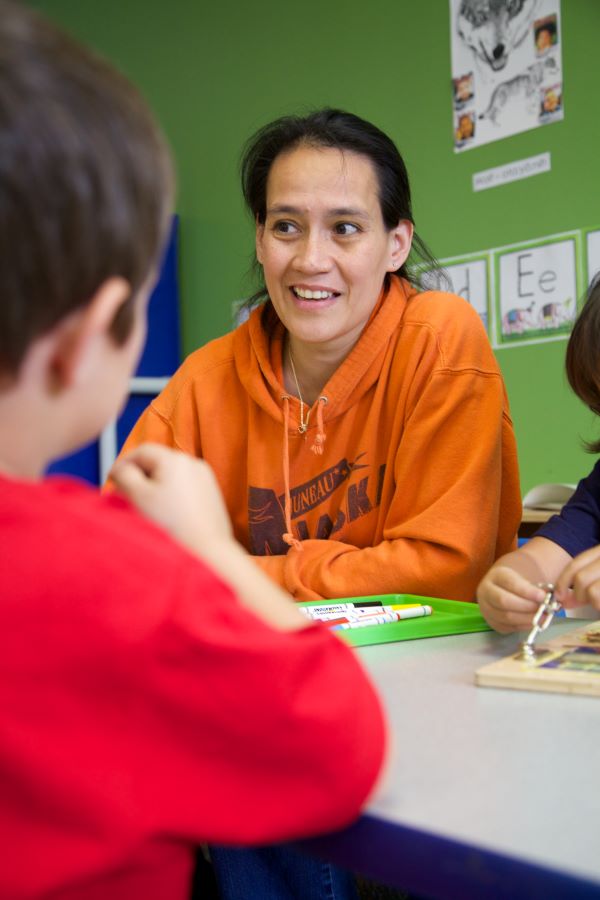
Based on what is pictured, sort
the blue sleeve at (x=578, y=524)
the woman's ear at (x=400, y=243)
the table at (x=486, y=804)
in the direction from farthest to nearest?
the woman's ear at (x=400, y=243) < the blue sleeve at (x=578, y=524) < the table at (x=486, y=804)

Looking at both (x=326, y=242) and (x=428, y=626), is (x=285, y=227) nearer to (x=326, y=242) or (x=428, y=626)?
(x=326, y=242)

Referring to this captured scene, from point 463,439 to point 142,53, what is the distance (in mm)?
2624

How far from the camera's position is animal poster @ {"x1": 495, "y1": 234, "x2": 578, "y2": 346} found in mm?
2158

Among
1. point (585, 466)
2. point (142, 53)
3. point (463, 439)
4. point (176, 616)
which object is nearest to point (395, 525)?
point (463, 439)

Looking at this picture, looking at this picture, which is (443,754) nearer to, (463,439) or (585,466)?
(463,439)

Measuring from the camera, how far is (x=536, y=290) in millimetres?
2223

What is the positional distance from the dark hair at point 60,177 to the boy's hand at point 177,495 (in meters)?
0.13

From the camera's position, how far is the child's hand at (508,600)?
92 cm

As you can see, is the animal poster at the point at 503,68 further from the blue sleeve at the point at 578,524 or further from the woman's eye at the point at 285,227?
the blue sleeve at the point at 578,524

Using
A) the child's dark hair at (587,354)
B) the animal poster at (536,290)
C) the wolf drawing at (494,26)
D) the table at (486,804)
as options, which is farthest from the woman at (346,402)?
the wolf drawing at (494,26)

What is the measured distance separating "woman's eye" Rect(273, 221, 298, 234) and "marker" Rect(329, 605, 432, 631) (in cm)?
70

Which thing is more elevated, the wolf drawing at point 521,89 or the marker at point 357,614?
the wolf drawing at point 521,89

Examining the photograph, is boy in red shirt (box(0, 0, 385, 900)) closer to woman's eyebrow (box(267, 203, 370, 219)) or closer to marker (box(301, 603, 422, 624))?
marker (box(301, 603, 422, 624))

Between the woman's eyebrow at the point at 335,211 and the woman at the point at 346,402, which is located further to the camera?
the woman's eyebrow at the point at 335,211
